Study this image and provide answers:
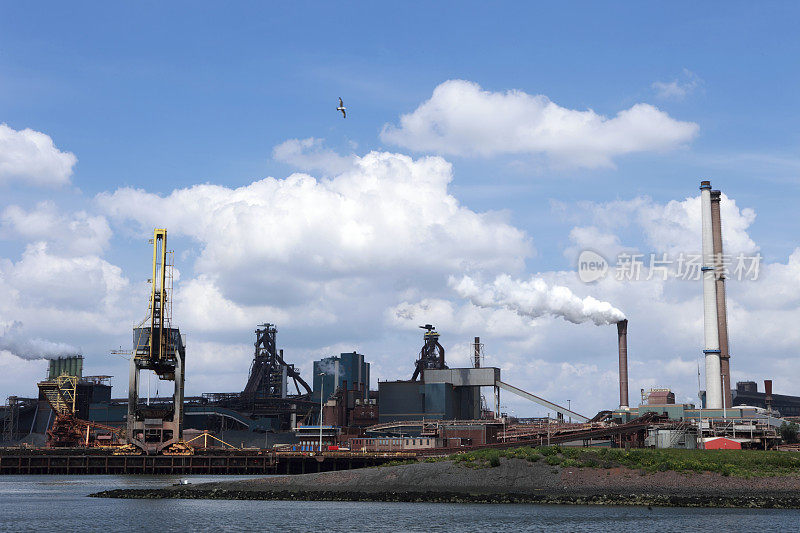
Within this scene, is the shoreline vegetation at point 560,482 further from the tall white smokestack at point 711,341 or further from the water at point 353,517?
the tall white smokestack at point 711,341

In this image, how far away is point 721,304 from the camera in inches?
6432

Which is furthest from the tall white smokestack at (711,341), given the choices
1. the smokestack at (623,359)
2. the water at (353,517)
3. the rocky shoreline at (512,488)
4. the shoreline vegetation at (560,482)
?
the water at (353,517)

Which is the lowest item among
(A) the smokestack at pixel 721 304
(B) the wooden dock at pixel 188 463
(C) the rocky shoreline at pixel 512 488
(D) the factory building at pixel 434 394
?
(B) the wooden dock at pixel 188 463

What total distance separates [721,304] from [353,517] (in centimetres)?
11186

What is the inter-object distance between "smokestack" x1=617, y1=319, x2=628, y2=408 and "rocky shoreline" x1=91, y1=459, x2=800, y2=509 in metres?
79.4

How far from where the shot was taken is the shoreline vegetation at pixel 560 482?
77812 mm

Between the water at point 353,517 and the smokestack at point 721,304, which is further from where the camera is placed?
the smokestack at point 721,304

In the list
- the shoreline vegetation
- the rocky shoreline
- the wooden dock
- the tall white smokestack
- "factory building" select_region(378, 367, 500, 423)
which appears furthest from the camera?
"factory building" select_region(378, 367, 500, 423)

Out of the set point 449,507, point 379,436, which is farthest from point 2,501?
point 379,436

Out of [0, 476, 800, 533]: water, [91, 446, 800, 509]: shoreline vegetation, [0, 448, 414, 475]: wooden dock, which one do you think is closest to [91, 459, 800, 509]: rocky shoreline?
[91, 446, 800, 509]: shoreline vegetation

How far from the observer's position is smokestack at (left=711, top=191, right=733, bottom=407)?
162 meters

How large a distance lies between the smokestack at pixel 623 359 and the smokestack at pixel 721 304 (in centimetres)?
1717

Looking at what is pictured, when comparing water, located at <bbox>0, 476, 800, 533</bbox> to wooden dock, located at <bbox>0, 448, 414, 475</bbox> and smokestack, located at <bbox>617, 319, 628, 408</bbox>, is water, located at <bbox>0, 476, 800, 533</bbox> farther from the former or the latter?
smokestack, located at <bbox>617, 319, 628, 408</bbox>

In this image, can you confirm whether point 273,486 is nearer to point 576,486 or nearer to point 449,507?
point 449,507
